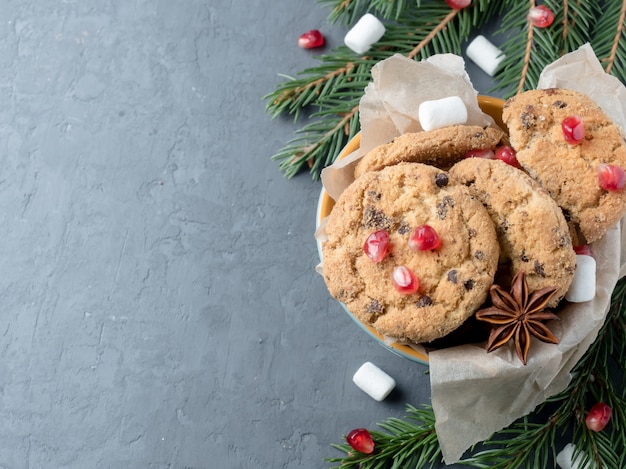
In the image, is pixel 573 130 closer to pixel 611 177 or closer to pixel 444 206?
pixel 611 177

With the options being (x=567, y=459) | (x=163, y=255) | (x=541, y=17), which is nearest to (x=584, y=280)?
(x=567, y=459)

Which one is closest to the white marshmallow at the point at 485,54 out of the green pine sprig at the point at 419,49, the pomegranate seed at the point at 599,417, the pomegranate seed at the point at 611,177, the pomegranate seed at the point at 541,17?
the green pine sprig at the point at 419,49

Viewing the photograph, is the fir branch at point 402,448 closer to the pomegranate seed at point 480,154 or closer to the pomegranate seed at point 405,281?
the pomegranate seed at point 405,281

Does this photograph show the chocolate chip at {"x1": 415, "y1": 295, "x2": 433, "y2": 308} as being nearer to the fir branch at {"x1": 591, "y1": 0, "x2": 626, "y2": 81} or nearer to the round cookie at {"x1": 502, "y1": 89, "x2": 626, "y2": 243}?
the round cookie at {"x1": 502, "y1": 89, "x2": 626, "y2": 243}

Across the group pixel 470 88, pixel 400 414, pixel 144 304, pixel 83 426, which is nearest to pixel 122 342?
pixel 144 304

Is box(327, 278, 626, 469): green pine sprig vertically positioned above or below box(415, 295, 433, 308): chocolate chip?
below

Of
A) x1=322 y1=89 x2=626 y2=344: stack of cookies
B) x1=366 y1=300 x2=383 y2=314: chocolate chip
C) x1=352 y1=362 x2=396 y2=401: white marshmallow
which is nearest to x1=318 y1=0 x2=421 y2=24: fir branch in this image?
x1=322 y1=89 x2=626 y2=344: stack of cookies

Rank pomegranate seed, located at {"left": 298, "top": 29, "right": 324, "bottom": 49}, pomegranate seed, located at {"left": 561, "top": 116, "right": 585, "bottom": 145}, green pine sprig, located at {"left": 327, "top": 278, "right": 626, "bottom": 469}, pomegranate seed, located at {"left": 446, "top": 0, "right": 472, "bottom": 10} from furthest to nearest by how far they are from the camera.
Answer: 1. pomegranate seed, located at {"left": 298, "top": 29, "right": 324, "bottom": 49}
2. pomegranate seed, located at {"left": 446, "top": 0, "right": 472, "bottom": 10}
3. green pine sprig, located at {"left": 327, "top": 278, "right": 626, "bottom": 469}
4. pomegranate seed, located at {"left": 561, "top": 116, "right": 585, "bottom": 145}

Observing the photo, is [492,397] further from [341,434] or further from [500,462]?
[341,434]
